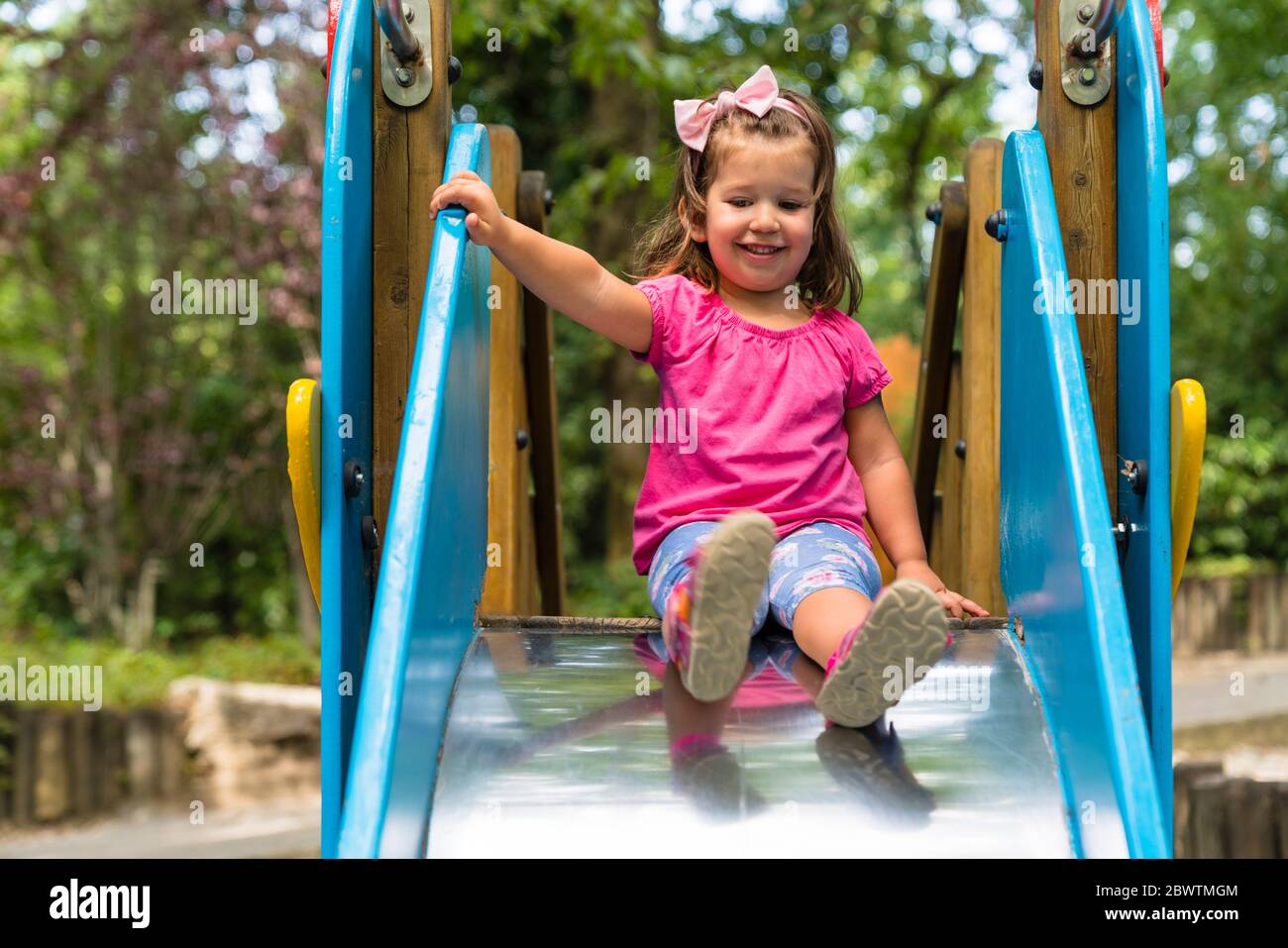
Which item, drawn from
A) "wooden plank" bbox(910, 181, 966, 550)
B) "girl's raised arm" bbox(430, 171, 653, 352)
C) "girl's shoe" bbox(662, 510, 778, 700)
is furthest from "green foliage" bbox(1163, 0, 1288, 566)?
"girl's shoe" bbox(662, 510, 778, 700)

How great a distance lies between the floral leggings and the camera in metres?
2.19

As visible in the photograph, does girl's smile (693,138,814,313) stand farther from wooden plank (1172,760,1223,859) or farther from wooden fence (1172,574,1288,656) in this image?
wooden fence (1172,574,1288,656)

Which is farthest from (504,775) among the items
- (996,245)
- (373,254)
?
(996,245)

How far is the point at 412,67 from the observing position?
2.44 meters

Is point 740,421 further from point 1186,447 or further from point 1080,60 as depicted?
point 1080,60

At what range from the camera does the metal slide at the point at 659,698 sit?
5.50 feet

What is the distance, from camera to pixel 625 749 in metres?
1.85

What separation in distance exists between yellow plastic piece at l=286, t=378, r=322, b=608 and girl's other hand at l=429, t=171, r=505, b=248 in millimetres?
347

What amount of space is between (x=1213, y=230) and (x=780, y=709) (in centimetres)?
1085

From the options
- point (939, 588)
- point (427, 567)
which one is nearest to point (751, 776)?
point (427, 567)

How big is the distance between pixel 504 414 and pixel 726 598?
1.47 meters

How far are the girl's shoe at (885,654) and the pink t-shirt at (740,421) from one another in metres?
0.55

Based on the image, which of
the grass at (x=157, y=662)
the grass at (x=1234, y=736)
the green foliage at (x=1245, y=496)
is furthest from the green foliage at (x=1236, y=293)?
the grass at (x=157, y=662)
